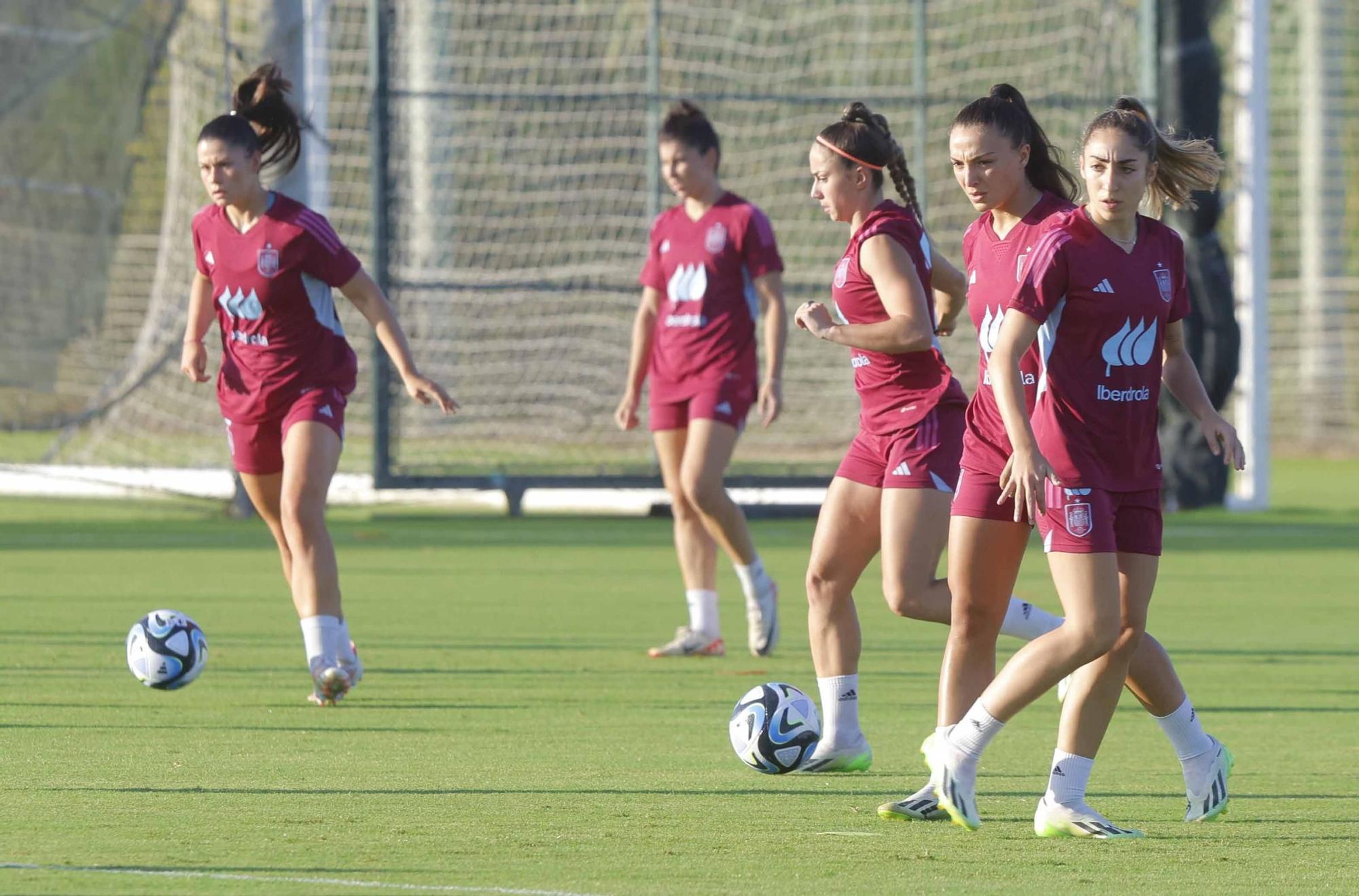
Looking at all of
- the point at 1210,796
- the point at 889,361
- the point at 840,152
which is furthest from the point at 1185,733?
the point at 840,152

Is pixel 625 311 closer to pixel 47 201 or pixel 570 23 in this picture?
pixel 570 23

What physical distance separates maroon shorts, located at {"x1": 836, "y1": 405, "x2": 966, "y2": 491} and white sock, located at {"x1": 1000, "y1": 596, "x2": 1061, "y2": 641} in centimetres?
63

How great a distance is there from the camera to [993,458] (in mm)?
5148

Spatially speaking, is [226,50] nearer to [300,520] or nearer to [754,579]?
[754,579]

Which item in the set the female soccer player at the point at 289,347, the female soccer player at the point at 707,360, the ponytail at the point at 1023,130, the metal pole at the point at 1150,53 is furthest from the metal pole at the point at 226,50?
the ponytail at the point at 1023,130

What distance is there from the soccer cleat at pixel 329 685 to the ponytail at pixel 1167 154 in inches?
127

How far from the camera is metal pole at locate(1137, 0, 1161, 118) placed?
16.8 m

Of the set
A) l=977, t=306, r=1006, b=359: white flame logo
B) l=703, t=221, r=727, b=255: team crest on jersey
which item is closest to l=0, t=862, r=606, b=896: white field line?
l=977, t=306, r=1006, b=359: white flame logo

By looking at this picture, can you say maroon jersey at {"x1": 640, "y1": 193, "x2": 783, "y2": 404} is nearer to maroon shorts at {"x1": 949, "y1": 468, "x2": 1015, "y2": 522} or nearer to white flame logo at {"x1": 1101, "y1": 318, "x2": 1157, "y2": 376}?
maroon shorts at {"x1": 949, "y1": 468, "x2": 1015, "y2": 522}

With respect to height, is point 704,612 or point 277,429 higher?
point 277,429

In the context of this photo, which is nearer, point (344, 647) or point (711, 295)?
point (344, 647)

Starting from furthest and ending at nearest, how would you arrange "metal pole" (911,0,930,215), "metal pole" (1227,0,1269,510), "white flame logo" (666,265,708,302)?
"metal pole" (1227,0,1269,510)
"metal pole" (911,0,930,215)
"white flame logo" (666,265,708,302)

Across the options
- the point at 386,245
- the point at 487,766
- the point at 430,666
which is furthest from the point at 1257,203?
the point at 487,766

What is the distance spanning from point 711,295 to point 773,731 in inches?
133
